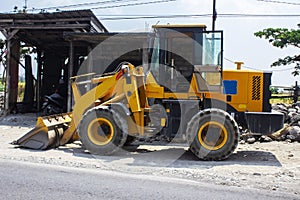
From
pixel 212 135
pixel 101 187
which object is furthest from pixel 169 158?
pixel 101 187

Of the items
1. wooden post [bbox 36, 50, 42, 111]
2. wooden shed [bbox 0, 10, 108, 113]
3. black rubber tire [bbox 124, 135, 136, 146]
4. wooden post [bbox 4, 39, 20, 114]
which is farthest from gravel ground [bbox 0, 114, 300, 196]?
wooden post [bbox 36, 50, 42, 111]

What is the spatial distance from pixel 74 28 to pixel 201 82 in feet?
27.2

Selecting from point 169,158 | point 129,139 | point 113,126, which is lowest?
point 169,158

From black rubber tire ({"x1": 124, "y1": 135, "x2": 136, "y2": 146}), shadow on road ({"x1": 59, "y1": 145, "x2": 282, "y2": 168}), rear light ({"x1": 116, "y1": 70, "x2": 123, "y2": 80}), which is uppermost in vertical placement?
rear light ({"x1": 116, "y1": 70, "x2": 123, "y2": 80})

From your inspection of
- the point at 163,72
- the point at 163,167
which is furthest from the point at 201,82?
the point at 163,167

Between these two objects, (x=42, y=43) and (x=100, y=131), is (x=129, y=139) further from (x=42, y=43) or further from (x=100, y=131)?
(x=42, y=43)

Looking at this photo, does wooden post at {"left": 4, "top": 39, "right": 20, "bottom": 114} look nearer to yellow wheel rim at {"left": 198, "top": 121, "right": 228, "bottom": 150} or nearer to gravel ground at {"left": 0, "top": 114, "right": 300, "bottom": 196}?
gravel ground at {"left": 0, "top": 114, "right": 300, "bottom": 196}

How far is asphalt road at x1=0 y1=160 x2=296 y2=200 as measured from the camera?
220 inches

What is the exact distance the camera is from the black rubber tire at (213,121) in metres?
8.57

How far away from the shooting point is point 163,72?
9234 mm

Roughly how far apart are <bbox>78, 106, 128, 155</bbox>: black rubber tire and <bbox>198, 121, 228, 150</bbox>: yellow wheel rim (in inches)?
70.3

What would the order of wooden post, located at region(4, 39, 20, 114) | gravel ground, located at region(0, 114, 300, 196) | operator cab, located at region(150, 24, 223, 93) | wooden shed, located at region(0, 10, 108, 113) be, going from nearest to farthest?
gravel ground, located at region(0, 114, 300, 196)
operator cab, located at region(150, 24, 223, 93)
wooden shed, located at region(0, 10, 108, 113)
wooden post, located at region(4, 39, 20, 114)

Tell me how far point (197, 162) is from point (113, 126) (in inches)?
83.3

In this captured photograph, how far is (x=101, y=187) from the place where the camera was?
19.8 feet
